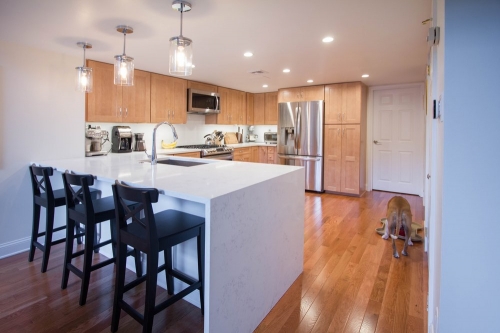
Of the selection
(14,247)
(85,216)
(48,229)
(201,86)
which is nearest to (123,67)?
(85,216)

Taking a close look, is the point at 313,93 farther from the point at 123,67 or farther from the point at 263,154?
the point at 123,67

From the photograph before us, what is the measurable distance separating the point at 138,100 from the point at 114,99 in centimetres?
39

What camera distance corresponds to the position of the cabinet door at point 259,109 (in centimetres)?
671

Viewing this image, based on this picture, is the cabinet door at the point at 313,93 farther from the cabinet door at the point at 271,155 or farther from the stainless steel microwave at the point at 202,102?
the stainless steel microwave at the point at 202,102

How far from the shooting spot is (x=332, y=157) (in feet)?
17.9

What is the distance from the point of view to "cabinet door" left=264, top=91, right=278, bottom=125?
654cm

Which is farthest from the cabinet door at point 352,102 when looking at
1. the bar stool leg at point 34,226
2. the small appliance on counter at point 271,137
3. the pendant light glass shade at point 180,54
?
the bar stool leg at point 34,226

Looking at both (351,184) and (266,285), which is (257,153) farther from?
(266,285)

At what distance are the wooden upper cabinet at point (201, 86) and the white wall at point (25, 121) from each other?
6.73ft

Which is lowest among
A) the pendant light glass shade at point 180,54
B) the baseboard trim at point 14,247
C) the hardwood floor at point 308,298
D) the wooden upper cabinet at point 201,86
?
the hardwood floor at point 308,298

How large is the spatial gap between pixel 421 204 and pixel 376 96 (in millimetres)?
2234

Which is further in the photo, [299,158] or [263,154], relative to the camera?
[263,154]

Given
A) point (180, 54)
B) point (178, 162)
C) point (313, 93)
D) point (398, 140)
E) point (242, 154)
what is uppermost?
point (313, 93)

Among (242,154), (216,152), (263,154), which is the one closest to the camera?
(216,152)
